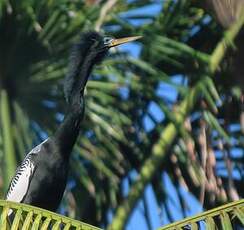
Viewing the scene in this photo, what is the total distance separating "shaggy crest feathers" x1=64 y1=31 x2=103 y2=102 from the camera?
22.5ft

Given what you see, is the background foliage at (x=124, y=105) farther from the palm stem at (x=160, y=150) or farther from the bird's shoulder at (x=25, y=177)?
the bird's shoulder at (x=25, y=177)

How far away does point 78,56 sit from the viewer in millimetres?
7102

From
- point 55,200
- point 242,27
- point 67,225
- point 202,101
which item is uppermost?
point 202,101

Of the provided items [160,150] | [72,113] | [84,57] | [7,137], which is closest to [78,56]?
[84,57]

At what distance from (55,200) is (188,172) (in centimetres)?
408

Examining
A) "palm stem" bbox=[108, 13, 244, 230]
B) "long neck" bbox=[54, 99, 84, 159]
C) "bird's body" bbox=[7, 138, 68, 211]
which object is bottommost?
"bird's body" bbox=[7, 138, 68, 211]

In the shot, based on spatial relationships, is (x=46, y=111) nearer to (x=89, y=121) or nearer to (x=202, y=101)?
(x=89, y=121)

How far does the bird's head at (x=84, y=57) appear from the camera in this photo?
6.86 m

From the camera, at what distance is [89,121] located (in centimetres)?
1059

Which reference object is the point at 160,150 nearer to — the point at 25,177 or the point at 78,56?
the point at 78,56

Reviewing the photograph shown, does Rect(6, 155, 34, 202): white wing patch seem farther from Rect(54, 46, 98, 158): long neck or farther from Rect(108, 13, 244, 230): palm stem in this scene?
Rect(108, 13, 244, 230): palm stem

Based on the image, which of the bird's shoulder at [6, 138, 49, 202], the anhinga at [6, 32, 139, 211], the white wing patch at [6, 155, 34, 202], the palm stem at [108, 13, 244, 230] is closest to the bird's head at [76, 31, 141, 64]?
the anhinga at [6, 32, 139, 211]

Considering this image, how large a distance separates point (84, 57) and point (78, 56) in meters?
0.05

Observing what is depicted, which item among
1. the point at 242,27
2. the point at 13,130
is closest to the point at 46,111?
the point at 13,130
